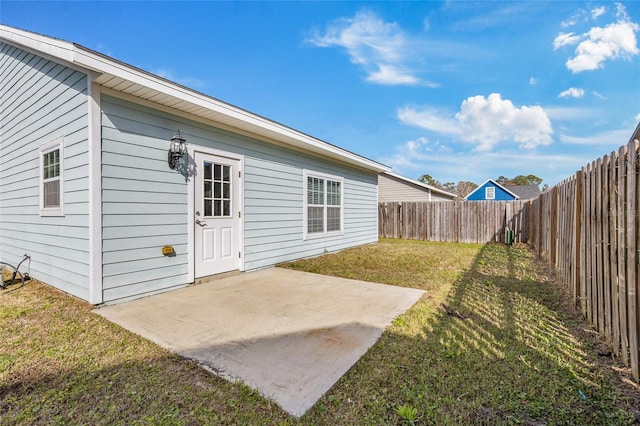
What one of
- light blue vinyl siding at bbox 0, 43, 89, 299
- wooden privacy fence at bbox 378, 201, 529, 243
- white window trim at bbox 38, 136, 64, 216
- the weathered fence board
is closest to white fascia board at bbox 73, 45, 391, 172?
light blue vinyl siding at bbox 0, 43, 89, 299

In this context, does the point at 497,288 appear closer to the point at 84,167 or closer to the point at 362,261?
the point at 362,261

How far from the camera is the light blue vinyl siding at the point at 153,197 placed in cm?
370

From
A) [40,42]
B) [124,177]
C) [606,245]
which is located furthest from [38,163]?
[606,245]

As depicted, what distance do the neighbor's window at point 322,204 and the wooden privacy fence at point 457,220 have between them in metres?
5.44

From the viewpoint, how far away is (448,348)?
8.21 feet

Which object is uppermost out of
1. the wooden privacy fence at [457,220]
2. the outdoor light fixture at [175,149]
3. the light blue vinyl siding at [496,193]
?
the light blue vinyl siding at [496,193]

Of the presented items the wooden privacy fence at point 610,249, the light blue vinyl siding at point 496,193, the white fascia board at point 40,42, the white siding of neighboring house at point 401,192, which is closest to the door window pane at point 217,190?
the white fascia board at point 40,42

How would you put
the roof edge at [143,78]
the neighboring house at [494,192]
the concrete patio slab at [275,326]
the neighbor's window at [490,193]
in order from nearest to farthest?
the concrete patio slab at [275,326] → the roof edge at [143,78] → the neighboring house at [494,192] → the neighbor's window at [490,193]

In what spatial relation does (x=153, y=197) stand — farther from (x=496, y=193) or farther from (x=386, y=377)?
(x=496, y=193)

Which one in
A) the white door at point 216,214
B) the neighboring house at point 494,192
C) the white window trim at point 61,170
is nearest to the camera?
the white window trim at point 61,170

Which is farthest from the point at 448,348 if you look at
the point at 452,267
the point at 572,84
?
the point at 572,84

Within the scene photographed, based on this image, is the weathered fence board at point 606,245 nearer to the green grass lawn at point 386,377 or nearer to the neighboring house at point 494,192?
the green grass lawn at point 386,377

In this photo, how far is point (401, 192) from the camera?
19.3 meters

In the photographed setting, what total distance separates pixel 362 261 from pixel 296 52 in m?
7.94
